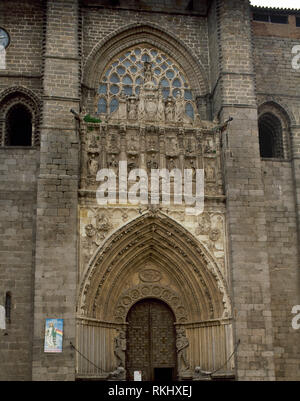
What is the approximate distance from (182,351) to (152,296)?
160cm

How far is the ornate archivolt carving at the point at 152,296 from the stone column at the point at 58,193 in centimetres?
188

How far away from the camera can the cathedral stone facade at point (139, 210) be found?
51.3 feet

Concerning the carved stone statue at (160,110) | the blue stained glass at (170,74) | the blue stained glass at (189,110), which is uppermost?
the blue stained glass at (170,74)

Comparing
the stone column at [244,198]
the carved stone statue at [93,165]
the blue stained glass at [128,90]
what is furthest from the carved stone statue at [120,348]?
the blue stained glass at [128,90]

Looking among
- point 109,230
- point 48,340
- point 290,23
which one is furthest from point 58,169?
point 290,23

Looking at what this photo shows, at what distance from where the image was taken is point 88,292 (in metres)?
15.8

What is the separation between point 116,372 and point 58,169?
5158 millimetres

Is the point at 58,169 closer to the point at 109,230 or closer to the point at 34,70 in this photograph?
the point at 109,230

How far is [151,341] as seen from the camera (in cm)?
1689

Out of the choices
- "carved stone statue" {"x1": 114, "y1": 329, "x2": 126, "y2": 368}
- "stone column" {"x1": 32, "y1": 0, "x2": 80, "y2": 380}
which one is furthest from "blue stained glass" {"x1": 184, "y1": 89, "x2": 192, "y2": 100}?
"carved stone statue" {"x1": 114, "y1": 329, "x2": 126, "y2": 368}

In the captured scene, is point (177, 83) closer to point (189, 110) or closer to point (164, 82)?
point (164, 82)

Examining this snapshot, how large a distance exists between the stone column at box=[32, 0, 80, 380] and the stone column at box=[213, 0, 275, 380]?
394cm

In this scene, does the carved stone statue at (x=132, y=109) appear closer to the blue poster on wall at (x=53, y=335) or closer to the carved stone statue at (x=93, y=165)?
the carved stone statue at (x=93, y=165)

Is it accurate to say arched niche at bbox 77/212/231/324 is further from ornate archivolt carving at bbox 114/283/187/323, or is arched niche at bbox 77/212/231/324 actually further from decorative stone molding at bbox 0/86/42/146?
decorative stone molding at bbox 0/86/42/146
